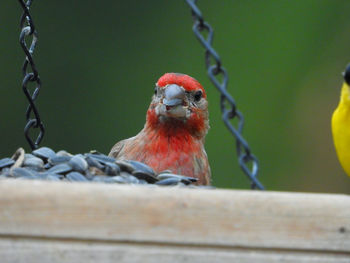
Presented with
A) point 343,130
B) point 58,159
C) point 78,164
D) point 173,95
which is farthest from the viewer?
point 173,95

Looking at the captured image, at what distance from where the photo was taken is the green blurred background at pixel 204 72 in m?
7.25

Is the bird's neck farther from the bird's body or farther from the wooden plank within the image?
the wooden plank

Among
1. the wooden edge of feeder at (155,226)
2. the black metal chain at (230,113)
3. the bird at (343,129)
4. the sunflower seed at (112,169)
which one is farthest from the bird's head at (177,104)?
the wooden edge of feeder at (155,226)

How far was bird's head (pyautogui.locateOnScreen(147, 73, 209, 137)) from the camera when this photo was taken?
3984 mm

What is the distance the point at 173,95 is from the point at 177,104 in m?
0.09

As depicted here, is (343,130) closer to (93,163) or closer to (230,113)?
(93,163)

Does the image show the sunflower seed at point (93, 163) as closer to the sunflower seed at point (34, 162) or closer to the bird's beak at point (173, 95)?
the sunflower seed at point (34, 162)

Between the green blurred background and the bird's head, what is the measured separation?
277cm

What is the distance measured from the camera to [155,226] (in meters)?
2.26

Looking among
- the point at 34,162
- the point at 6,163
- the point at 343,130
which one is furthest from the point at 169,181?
the point at 343,130

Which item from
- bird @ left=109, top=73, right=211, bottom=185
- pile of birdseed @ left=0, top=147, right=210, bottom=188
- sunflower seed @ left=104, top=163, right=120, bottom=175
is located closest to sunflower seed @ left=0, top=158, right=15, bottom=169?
pile of birdseed @ left=0, top=147, right=210, bottom=188

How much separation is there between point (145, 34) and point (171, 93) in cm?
420

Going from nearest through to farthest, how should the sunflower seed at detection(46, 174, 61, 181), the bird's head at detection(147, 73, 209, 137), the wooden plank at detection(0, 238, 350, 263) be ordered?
1. the wooden plank at detection(0, 238, 350, 263)
2. the sunflower seed at detection(46, 174, 61, 181)
3. the bird's head at detection(147, 73, 209, 137)

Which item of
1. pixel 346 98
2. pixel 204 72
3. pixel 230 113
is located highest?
pixel 230 113
